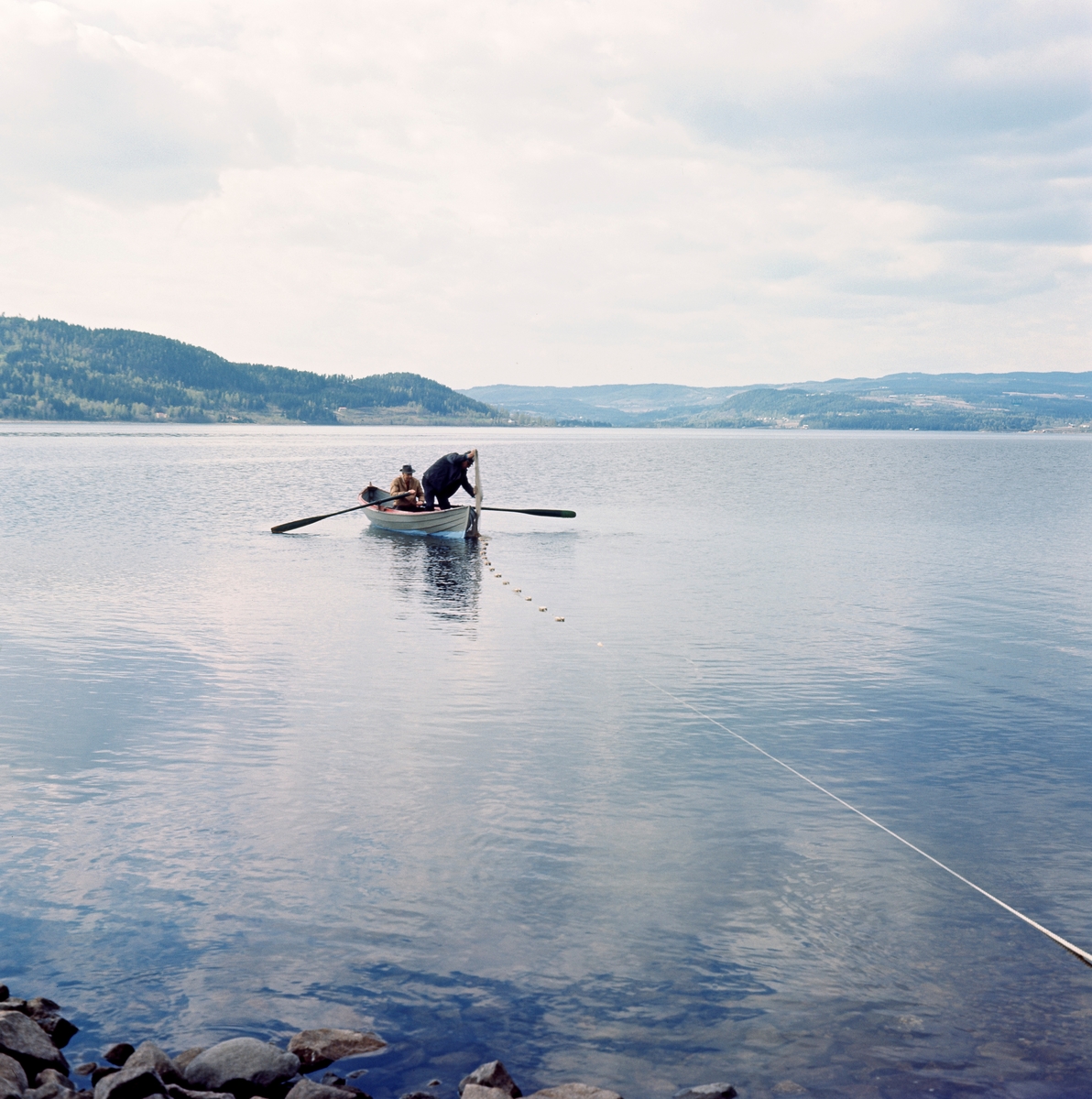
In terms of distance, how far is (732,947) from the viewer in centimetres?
909

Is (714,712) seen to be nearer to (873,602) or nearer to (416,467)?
(873,602)

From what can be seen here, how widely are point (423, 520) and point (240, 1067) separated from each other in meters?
35.3

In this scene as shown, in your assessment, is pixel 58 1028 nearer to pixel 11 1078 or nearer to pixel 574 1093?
pixel 11 1078

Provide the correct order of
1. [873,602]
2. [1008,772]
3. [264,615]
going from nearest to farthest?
[1008,772]
[264,615]
[873,602]

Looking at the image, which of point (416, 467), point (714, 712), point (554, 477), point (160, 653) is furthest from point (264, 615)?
point (416, 467)

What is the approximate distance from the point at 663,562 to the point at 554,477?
58258mm

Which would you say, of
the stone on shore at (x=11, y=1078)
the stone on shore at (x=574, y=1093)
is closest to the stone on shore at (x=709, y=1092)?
the stone on shore at (x=574, y=1093)

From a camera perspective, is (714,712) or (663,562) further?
(663,562)

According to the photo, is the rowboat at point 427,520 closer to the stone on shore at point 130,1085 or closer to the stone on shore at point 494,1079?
the stone on shore at point 494,1079

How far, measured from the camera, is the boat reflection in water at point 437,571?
2658cm

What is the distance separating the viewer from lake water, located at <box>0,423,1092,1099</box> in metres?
7.97

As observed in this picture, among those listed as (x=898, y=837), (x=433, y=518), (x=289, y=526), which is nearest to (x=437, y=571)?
(x=433, y=518)

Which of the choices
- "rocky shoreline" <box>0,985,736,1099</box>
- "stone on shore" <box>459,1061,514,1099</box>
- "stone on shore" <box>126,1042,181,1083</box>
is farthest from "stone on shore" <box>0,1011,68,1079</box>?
"stone on shore" <box>459,1061,514,1099</box>

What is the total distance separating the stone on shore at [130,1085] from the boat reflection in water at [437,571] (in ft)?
58.2
